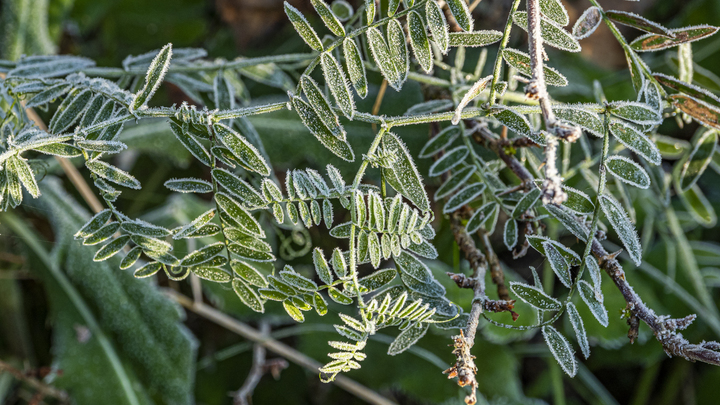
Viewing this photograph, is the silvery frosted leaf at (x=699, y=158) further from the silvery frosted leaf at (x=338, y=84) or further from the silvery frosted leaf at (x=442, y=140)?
the silvery frosted leaf at (x=338, y=84)

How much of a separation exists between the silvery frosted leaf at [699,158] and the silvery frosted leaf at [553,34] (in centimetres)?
24

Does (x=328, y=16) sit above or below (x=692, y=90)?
above

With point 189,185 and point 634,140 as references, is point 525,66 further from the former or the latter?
point 189,185

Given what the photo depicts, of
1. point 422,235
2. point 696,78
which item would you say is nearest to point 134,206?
point 422,235

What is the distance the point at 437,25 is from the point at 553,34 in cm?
9

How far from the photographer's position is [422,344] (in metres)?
0.87

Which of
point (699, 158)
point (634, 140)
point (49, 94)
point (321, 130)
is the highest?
point (49, 94)

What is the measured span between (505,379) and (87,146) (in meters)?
0.71

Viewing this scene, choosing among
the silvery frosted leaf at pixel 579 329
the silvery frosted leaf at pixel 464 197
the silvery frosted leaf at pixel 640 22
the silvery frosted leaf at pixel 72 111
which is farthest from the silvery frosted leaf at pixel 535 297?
the silvery frosted leaf at pixel 72 111

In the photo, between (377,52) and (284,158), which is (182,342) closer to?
(284,158)

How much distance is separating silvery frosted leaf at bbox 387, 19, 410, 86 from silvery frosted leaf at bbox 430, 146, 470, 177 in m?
0.14

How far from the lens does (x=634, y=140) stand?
1.26 feet

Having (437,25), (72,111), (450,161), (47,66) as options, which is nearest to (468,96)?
(437,25)

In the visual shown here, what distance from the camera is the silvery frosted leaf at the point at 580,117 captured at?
38 cm
